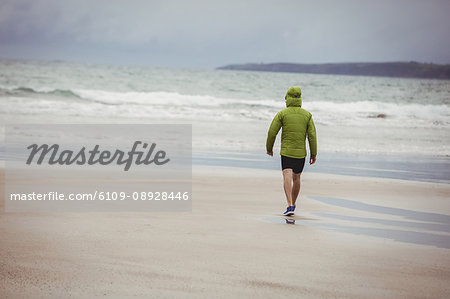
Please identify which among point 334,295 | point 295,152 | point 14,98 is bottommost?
point 334,295

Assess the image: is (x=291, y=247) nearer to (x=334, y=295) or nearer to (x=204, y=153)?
(x=334, y=295)

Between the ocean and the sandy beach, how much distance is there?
4640 millimetres

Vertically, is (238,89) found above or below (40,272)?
above

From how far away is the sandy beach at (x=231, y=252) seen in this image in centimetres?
371

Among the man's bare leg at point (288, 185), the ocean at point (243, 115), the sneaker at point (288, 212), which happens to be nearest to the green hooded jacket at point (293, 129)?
the man's bare leg at point (288, 185)

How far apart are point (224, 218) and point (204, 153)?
21.8 ft

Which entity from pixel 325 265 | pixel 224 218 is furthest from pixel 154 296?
pixel 224 218

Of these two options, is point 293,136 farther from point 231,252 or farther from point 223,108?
point 223,108

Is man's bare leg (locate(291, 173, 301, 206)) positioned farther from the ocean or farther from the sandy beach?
the ocean

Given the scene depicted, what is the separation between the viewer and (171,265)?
4117 mm

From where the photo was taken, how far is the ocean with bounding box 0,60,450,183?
505 inches

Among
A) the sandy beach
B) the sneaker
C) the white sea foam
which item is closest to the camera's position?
the sandy beach

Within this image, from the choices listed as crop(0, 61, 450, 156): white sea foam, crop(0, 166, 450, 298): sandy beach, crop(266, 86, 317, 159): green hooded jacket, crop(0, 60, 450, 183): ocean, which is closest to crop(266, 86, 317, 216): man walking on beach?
crop(266, 86, 317, 159): green hooded jacket

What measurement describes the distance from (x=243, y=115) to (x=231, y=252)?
2351 centimetres
